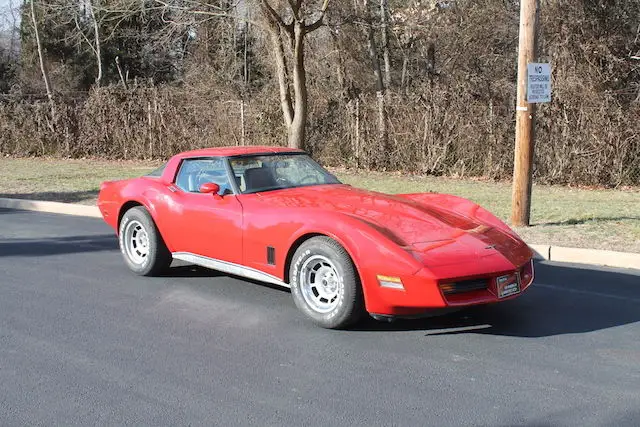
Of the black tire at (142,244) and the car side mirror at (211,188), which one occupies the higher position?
the car side mirror at (211,188)

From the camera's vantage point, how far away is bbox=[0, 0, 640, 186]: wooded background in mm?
14320

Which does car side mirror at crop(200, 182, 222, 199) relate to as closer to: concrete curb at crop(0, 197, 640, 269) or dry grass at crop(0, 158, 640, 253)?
concrete curb at crop(0, 197, 640, 269)

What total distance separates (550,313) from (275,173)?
265 centimetres

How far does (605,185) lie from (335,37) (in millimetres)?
10763

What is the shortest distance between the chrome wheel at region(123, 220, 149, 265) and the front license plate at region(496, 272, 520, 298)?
11.7 ft

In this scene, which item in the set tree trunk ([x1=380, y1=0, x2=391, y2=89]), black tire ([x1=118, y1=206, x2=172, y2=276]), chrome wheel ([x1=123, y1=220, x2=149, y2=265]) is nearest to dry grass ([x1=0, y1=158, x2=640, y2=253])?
black tire ([x1=118, y1=206, x2=172, y2=276])

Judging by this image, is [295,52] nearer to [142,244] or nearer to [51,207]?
[51,207]

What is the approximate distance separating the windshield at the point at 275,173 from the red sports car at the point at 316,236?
0.01 metres

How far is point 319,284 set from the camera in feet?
16.7

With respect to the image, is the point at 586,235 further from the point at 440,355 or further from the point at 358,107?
the point at 358,107

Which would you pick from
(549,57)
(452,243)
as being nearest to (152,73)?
(549,57)

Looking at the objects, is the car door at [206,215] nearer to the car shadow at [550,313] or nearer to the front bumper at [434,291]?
the car shadow at [550,313]

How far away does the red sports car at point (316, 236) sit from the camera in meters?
4.64

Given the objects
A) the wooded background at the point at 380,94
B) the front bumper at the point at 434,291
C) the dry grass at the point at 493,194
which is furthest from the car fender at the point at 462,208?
the wooded background at the point at 380,94
